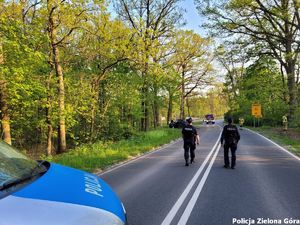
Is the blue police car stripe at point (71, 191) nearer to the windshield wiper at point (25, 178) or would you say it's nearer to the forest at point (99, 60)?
the windshield wiper at point (25, 178)

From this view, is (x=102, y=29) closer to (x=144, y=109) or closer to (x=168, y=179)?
(x=168, y=179)

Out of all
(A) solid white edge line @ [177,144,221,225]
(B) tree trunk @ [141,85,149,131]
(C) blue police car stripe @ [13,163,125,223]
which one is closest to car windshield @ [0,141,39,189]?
(C) blue police car stripe @ [13,163,125,223]

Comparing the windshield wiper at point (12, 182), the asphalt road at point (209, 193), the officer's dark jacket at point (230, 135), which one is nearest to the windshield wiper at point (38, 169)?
the windshield wiper at point (12, 182)

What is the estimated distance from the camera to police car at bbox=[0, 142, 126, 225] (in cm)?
240

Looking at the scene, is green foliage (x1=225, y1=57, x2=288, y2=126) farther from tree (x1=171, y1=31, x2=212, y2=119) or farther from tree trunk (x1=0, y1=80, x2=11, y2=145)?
tree trunk (x1=0, y1=80, x2=11, y2=145)

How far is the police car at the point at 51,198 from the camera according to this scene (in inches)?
94.6

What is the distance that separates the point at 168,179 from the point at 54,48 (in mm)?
13813

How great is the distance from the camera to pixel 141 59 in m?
24.6

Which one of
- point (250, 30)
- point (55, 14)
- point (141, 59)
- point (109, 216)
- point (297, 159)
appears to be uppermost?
point (250, 30)

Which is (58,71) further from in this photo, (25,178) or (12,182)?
(12,182)

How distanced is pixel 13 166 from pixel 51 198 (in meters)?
0.98

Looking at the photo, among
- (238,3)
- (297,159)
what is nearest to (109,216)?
(297,159)

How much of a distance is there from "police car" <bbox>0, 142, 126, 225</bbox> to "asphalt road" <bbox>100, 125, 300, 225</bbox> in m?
2.74

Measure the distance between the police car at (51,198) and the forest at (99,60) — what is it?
1106 cm
